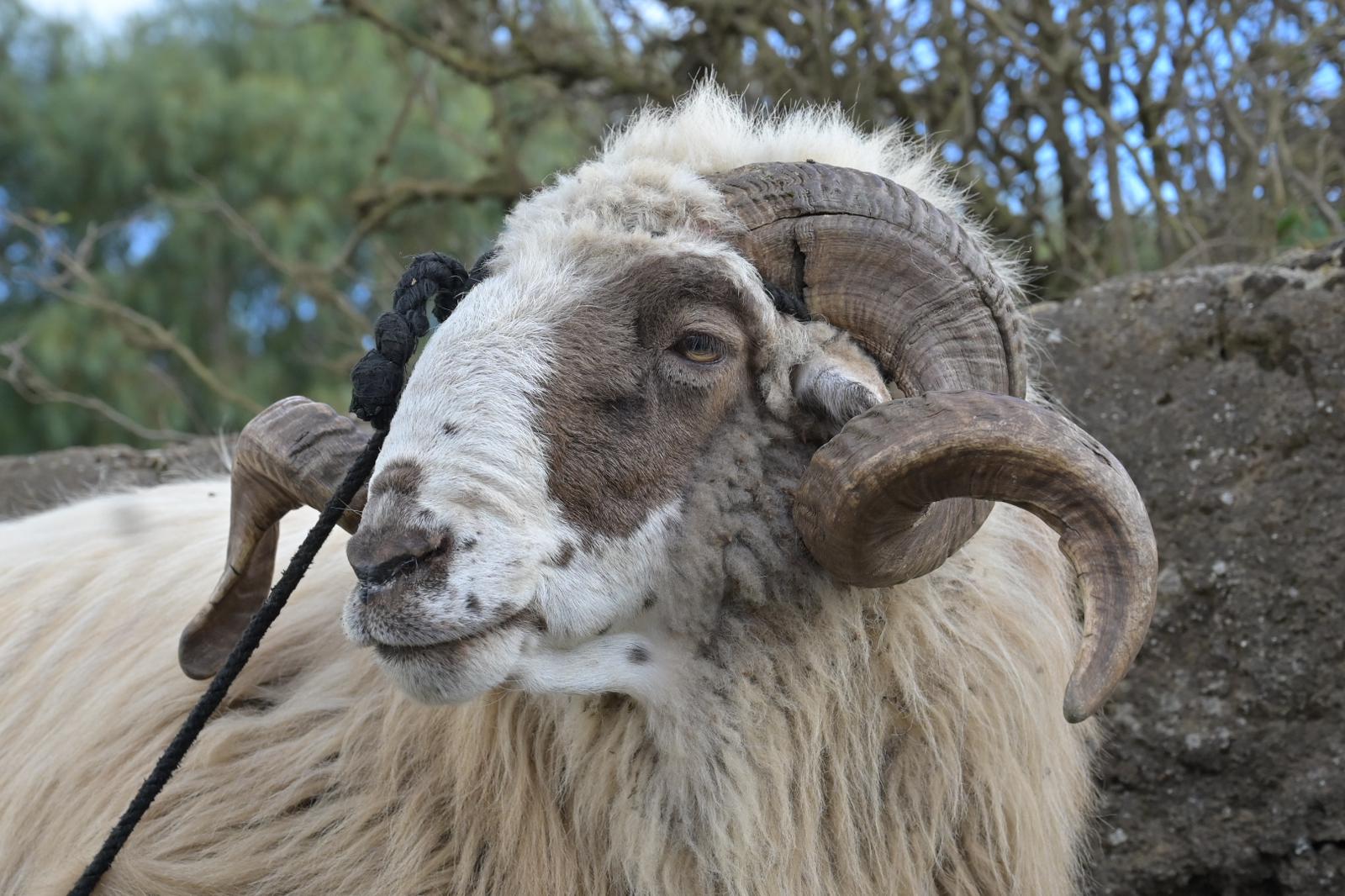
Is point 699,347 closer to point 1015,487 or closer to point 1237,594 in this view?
point 1015,487

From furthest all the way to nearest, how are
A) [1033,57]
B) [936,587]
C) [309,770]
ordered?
[1033,57], [309,770], [936,587]

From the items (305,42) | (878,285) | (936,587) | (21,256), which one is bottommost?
(936,587)

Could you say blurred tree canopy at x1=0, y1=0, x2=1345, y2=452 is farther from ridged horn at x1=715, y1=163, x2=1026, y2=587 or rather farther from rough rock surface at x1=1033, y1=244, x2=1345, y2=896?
ridged horn at x1=715, y1=163, x2=1026, y2=587

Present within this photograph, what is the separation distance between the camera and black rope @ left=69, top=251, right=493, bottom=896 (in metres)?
2.57

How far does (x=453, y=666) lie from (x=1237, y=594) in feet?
8.24

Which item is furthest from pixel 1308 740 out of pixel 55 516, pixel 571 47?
pixel 571 47

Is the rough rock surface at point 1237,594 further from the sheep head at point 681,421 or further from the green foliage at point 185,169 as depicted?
the green foliage at point 185,169

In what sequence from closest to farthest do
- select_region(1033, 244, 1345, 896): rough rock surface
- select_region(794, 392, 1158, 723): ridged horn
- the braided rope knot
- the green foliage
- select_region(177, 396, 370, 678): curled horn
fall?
select_region(794, 392, 1158, 723): ridged horn → the braided rope knot → select_region(177, 396, 370, 678): curled horn → select_region(1033, 244, 1345, 896): rough rock surface → the green foliage

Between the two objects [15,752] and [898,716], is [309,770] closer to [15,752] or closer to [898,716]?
[15,752]

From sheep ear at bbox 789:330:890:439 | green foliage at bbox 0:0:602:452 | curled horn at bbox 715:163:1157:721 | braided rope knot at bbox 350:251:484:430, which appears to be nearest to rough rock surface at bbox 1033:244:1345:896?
curled horn at bbox 715:163:1157:721

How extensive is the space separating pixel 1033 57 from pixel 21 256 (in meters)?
19.2

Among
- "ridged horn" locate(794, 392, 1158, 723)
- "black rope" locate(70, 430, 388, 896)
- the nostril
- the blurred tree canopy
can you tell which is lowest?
"black rope" locate(70, 430, 388, 896)

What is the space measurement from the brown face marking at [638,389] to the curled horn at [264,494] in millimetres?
676

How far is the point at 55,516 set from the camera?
426cm
